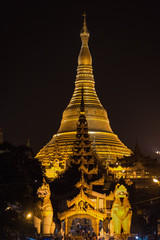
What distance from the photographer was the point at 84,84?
81.4m

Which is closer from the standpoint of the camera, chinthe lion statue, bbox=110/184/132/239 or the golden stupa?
chinthe lion statue, bbox=110/184/132/239

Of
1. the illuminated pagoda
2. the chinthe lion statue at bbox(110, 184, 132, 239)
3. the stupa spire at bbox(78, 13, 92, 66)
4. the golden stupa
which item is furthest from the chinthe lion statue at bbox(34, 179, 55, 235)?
the stupa spire at bbox(78, 13, 92, 66)

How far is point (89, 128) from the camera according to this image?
78.1 m

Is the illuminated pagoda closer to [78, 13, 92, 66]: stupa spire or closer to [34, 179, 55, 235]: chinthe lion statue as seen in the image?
[34, 179, 55, 235]: chinthe lion statue

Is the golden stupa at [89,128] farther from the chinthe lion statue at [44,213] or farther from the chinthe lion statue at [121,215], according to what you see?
the chinthe lion statue at [121,215]

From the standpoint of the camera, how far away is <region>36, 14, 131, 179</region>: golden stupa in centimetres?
7231

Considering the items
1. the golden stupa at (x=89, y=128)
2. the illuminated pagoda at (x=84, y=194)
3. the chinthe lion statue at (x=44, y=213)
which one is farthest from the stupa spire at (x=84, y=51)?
the chinthe lion statue at (x=44, y=213)

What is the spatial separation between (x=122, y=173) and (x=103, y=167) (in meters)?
4.77

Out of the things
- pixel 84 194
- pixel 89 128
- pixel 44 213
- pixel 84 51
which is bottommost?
pixel 44 213

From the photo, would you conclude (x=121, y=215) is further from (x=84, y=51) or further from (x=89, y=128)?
(x=84, y=51)

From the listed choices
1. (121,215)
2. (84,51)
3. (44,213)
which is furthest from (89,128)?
(121,215)

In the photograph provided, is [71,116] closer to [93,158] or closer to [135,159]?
[135,159]

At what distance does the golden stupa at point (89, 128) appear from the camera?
Answer: 2847 inches

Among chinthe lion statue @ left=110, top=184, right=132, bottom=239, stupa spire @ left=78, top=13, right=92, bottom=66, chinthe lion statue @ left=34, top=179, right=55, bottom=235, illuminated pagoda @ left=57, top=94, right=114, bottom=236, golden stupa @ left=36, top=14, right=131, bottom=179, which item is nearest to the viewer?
chinthe lion statue @ left=110, top=184, right=132, bottom=239
